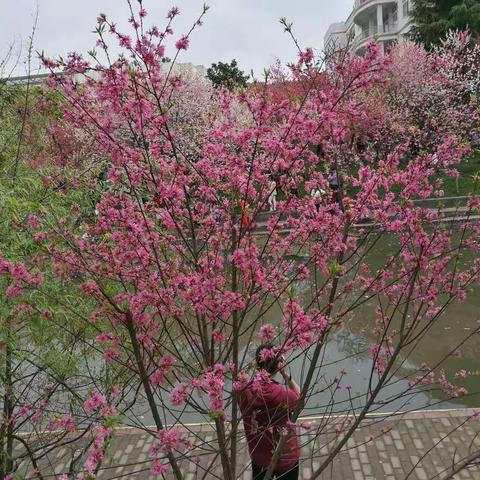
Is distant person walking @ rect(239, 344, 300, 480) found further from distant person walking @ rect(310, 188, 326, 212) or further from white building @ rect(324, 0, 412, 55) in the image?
white building @ rect(324, 0, 412, 55)

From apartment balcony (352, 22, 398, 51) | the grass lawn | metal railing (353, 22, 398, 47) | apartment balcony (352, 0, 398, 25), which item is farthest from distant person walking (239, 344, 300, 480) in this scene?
apartment balcony (352, 0, 398, 25)

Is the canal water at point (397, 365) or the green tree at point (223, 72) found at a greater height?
the green tree at point (223, 72)

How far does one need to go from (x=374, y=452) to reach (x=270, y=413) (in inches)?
99.4

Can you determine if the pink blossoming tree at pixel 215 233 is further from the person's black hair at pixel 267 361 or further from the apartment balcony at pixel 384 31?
the apartment balcony at pixel 384 31

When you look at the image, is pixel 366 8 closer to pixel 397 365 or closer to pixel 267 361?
pixel 397 365

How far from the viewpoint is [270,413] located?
349 cm

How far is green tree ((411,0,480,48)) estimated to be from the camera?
23.8m

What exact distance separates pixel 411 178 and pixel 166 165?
178 cm

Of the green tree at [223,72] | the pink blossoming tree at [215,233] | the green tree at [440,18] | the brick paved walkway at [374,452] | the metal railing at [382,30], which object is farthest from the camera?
the metal railing at [382,30]

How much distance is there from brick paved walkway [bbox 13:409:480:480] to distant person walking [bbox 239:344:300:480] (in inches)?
43.0

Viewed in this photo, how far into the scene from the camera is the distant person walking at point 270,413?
9.66ft

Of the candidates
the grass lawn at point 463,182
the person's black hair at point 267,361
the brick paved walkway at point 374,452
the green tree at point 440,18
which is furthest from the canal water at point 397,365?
the green tree at point 440,18

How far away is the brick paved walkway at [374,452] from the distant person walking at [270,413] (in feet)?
3.58

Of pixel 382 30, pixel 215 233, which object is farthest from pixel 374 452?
pixel 382 30
